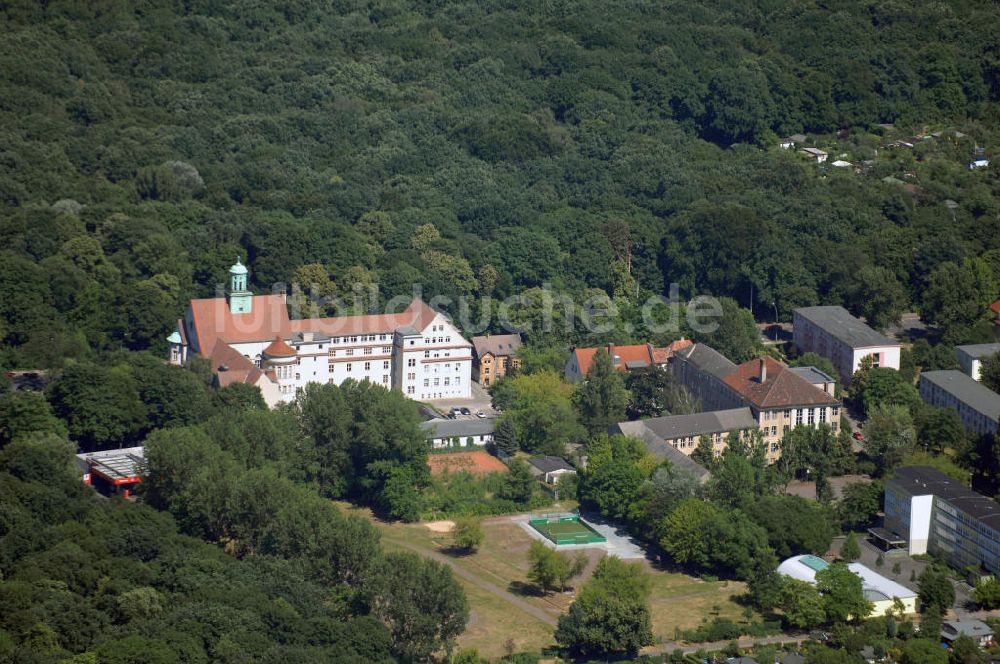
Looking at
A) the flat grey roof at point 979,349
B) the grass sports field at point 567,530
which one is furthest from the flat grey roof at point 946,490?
the flat grey roof at point 979,349

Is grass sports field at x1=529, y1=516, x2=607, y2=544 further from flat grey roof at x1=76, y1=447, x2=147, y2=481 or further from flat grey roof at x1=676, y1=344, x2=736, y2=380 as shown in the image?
flat grey roof at x1=76, y1=447, x2=147, y2=481

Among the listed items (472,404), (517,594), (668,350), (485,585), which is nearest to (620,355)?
(668,350)

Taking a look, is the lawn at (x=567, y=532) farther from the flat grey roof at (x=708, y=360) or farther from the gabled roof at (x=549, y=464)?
the flat grey roof at (x=708, y=360)

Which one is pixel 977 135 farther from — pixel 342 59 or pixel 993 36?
pixel 342 59

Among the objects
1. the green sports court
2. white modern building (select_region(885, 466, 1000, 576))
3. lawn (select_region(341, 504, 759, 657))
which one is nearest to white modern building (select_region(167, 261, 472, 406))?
lawn (select_region(341, 504, 759, 657))

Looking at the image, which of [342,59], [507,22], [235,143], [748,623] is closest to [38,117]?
[235,143]
